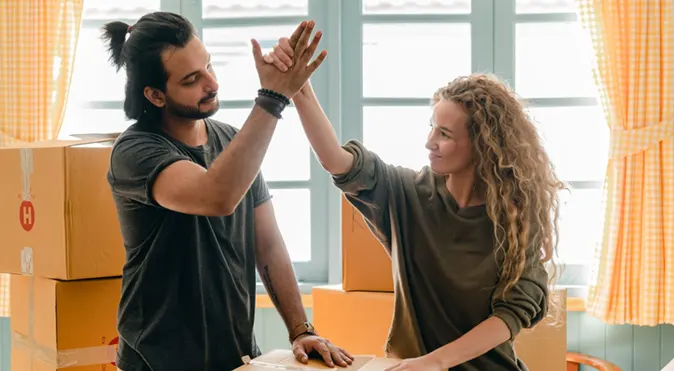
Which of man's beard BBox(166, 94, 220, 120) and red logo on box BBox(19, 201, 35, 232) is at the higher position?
man's beard BBox(166, 94, 220, 120)

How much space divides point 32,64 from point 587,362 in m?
2.39

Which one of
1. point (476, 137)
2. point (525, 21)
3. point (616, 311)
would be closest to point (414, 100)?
point (525, 21)

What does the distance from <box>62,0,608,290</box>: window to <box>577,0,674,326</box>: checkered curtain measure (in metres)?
0.22

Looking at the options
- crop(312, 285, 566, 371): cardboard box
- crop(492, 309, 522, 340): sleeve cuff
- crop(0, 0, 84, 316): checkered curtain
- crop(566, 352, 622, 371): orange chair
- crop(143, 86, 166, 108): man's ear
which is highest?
crop(0, 0, 84, 316): checkered curtain

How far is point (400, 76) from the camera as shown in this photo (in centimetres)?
326

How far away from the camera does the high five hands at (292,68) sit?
56.5 inches

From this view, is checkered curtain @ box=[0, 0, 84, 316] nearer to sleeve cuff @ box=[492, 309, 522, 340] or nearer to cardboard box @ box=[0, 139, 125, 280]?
cardboard box @ box=[0, 139, 125, 280]

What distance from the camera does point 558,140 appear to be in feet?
10.6

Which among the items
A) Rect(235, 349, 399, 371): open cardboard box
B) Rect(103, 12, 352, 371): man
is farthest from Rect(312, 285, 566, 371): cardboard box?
Rect(235, 349, 399, 371): open cardboard box

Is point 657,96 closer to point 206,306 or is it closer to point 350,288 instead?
point 350,288

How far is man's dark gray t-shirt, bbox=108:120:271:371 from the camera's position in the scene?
1.55 metres

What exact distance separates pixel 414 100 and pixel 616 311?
1.10 metres

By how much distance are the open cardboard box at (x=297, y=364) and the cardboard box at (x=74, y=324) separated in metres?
0.75

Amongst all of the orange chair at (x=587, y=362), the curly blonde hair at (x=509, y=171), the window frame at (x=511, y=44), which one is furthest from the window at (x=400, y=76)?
the curly blonde hair at (x=509, y=171)
